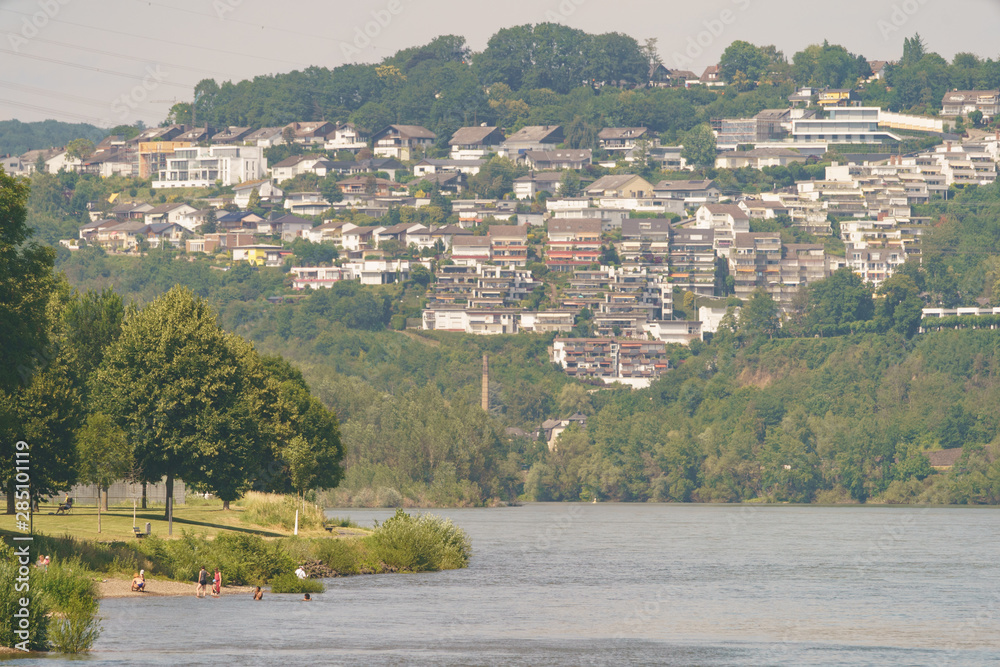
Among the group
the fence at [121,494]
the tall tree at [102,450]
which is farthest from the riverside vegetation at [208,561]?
the fence at [121,494]

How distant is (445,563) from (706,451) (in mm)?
97723

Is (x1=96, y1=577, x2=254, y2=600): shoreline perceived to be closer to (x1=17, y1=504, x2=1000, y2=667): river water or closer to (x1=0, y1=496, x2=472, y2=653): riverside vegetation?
(x1=0, y1=496, x2=472, y2=653): riverside vegetation

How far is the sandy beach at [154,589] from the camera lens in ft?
170

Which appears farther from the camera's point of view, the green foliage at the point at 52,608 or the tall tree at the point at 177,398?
the tall tree at the point at 177,398

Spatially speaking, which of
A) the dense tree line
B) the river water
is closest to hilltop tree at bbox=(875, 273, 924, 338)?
the river water

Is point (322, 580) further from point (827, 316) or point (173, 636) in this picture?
point (827, 316)

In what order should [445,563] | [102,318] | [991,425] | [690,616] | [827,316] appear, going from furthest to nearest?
1. [827,316]
2. [991,425]
3. [102,318]
4. [445,563]
5. [690,616]

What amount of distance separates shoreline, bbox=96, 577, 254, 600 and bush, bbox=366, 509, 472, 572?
1117cm

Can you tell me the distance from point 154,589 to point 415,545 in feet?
53.7

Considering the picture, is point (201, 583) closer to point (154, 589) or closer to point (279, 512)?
point (154, 589)

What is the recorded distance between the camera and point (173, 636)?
45656mm

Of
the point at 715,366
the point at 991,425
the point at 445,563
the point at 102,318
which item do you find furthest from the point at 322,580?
the point at 715,366

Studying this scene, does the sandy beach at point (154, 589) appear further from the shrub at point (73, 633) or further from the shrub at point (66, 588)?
the shrub at point (73, 633)

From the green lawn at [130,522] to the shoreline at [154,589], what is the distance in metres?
3.32
